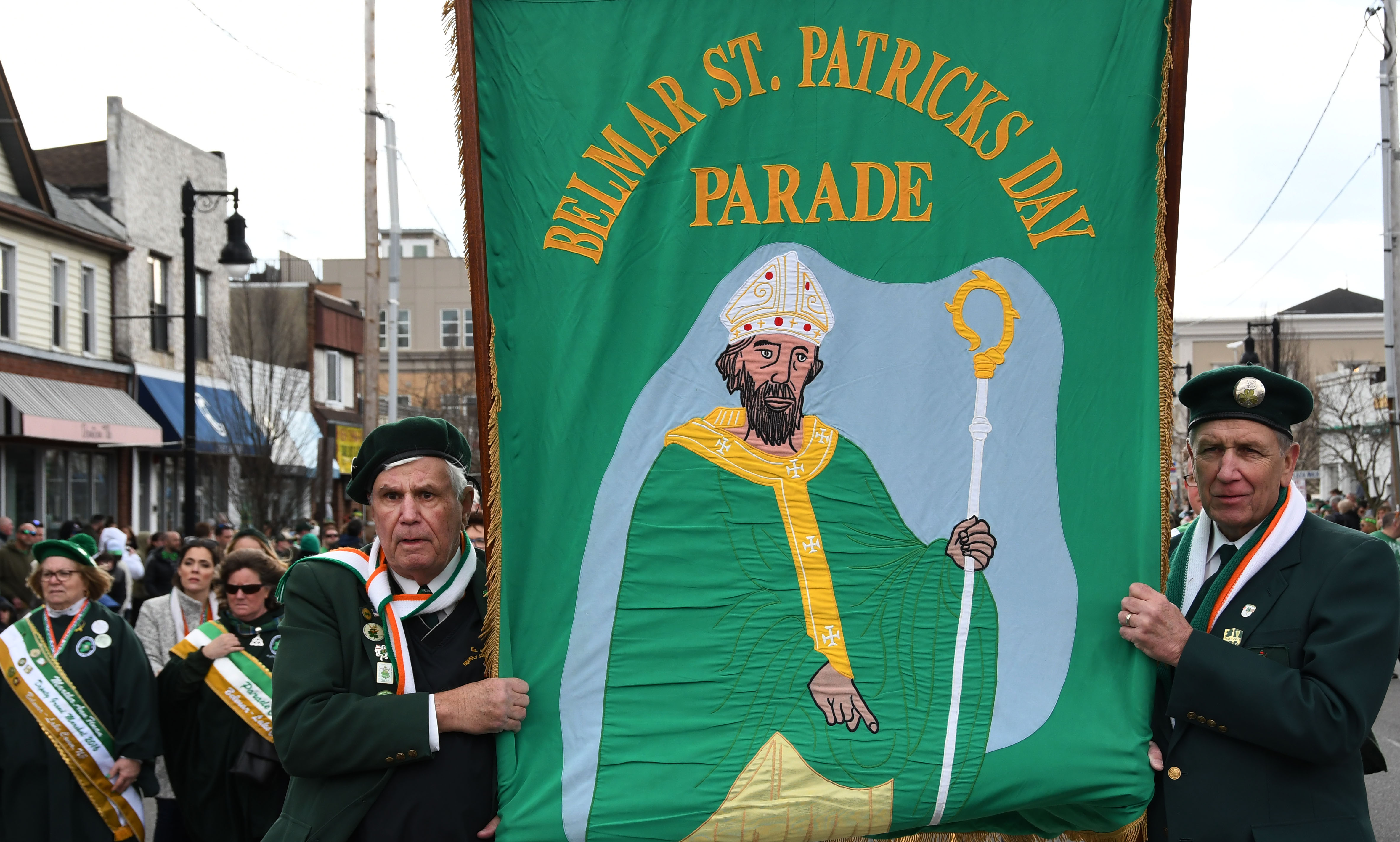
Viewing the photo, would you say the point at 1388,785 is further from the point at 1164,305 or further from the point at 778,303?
the point at 778,303

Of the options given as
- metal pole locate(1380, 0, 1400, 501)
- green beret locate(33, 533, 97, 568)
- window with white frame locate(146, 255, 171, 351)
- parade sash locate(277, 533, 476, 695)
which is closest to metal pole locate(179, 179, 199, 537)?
window with white frame locate(146, 255, 171, 351)

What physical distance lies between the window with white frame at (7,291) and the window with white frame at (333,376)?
1689cm

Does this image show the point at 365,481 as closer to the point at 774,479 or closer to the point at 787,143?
the point at 774,479

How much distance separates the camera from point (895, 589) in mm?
3027

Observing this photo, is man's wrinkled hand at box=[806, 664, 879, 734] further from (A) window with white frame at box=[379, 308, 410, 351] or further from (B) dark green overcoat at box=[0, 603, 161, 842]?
(A) window with white frame at box=[379, 308, 410, 351]

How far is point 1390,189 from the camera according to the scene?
21.5m

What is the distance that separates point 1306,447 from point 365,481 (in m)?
39.1

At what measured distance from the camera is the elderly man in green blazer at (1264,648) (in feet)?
9.49

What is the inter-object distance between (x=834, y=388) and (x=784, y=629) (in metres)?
0.60

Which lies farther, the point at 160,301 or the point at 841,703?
the point at 160,301

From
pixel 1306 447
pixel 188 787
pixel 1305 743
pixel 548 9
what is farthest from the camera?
pixel 1306 447

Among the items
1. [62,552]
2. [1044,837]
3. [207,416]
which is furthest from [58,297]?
[1044,837]

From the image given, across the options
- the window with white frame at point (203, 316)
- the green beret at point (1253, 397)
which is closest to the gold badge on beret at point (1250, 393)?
the green beret at point (1253, 397)

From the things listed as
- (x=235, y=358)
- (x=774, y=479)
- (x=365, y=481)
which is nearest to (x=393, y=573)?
(x=365, y=481)
